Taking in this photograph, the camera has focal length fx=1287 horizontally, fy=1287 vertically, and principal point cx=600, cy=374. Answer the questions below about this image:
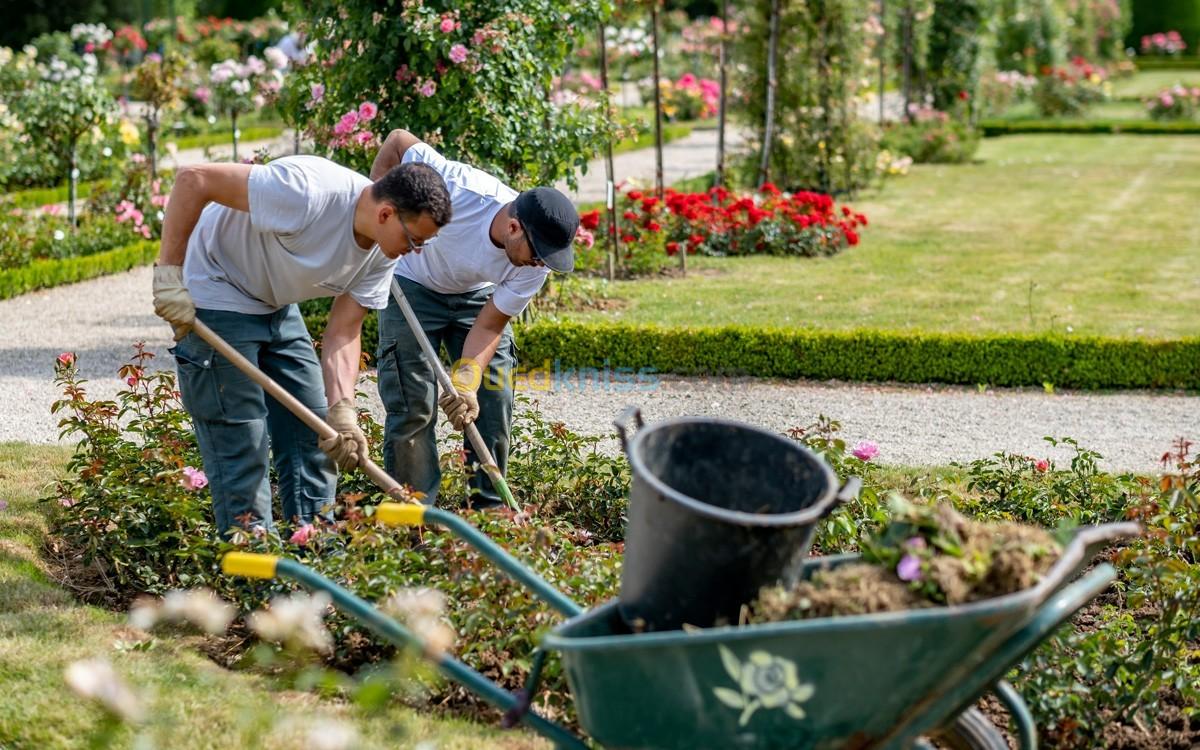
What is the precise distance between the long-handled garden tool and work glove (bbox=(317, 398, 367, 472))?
38cm

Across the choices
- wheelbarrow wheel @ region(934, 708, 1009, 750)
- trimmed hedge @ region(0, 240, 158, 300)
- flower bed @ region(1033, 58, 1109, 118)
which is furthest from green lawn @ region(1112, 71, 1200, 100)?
wheelbarrow wheel @ region(934, 708, 1009, 750)

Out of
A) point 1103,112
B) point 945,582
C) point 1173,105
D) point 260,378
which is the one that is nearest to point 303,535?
point 260,378

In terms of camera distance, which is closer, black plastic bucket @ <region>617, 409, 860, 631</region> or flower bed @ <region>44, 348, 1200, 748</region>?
black plastic bucket @ <region>617, 409, 860, 631</region>

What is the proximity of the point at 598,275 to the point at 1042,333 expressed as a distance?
343 cm

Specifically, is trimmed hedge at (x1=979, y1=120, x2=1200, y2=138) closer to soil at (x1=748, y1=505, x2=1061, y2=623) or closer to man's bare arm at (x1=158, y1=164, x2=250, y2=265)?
man's bare arm at (x1=158, y1=164, x2=250, y2=265)

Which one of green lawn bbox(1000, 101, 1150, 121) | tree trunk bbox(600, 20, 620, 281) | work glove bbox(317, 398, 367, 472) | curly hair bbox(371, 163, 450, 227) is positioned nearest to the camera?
curly hair bbox(371, 163, 450, 227)

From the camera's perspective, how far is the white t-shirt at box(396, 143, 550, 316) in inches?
167

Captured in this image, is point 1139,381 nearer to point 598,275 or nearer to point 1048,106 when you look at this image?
point 598,275

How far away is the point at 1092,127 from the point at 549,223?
2062 centimetres

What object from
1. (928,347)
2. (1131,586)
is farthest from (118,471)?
(928,347)

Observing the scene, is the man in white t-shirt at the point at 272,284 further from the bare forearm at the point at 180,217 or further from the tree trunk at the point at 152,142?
the tree trunk at the point at 152,142

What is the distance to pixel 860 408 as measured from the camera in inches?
263

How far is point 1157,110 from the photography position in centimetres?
2280

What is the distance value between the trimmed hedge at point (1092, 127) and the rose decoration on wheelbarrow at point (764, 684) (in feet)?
69.5
